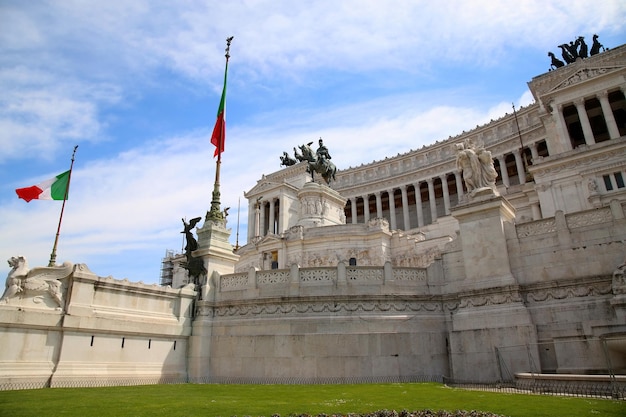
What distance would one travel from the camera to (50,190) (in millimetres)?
25062

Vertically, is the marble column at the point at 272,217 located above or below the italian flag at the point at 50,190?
above

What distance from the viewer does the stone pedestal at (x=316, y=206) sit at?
47.8 meters

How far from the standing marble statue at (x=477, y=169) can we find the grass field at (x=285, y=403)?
10.8m

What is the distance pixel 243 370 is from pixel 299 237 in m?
26.4

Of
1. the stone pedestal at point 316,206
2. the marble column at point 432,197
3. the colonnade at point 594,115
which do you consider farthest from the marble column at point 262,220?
the colonnade at point 594,115

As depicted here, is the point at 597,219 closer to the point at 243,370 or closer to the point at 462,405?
the point at 462,405

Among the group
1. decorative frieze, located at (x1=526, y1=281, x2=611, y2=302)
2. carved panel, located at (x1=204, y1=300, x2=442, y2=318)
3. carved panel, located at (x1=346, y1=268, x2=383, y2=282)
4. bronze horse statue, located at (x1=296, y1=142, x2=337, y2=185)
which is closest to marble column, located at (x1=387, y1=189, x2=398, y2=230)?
bronze horse statue, located at (x1=296, y1=142, x2=337, y2=185)

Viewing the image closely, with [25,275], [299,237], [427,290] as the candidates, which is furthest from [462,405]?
[299,237]

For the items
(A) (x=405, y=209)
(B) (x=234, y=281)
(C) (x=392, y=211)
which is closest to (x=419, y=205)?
(A) (x=405, y=209)

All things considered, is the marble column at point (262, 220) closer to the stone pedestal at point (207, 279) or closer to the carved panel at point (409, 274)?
the stone pedestal at point (207, 279)

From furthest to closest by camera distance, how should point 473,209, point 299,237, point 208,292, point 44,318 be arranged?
point 299,237
point 208,292
point 473,209
point 44,318

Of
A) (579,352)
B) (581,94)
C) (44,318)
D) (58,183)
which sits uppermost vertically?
(581,94)

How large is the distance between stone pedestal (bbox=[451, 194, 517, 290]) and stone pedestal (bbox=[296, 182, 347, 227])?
28805 millimetres

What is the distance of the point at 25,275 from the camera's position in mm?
16562
